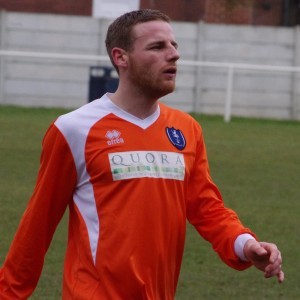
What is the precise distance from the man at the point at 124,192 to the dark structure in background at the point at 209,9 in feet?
96.4

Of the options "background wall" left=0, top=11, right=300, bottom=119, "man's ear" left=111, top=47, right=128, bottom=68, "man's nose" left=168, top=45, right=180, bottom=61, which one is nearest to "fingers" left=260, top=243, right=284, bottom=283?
"man's nose" left=168, top=45, right=180, bottom=61

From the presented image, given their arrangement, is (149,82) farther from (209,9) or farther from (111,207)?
(209,9)

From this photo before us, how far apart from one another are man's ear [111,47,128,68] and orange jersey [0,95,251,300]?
16 centimetres

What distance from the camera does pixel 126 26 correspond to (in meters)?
4.54

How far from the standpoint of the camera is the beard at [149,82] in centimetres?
443

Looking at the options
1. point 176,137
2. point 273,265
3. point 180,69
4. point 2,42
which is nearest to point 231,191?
point 176,137

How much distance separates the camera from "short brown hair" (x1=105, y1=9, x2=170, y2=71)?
454 cm

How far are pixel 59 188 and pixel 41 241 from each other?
0.22 meters

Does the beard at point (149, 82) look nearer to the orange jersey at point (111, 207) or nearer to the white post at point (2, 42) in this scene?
the orange jersey at point (111, 207)

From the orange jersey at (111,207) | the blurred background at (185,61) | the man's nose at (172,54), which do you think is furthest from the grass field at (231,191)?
the man's nose at (172,54)

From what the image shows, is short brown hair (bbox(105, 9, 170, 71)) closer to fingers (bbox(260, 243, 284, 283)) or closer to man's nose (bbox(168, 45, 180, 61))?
man's nose (bbox(168, 45, 180, 61))

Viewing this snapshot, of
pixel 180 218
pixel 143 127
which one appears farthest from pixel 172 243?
pixel 143 127

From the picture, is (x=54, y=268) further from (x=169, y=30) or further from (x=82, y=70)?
(x=82, y=70)

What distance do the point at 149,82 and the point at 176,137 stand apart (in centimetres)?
27
